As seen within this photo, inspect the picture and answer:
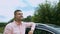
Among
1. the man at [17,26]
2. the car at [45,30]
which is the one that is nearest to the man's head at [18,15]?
the man at [17,26]

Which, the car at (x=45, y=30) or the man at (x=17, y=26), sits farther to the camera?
the car at (x=45, y=30)

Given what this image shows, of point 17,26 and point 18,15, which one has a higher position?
point 18,15

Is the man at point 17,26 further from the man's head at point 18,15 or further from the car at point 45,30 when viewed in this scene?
the car at point 45,30

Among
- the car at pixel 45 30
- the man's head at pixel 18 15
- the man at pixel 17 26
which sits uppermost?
the man's head at pixel 18 15

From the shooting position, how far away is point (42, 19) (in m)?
26.3

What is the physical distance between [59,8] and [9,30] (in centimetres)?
2162

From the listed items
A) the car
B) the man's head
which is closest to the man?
the man's head

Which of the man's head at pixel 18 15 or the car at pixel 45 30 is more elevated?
the man's head at pixel 18 15

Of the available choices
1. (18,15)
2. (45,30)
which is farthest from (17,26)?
(45,30)

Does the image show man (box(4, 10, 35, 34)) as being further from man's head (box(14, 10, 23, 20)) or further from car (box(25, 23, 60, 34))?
car (box(25, 23, 60, 34))

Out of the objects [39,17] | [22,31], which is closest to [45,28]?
[22,31]

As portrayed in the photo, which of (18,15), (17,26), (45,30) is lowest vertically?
(45,30)

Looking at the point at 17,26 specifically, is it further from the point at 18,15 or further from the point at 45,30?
the point at 45,30

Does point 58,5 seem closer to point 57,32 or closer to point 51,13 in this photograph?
point 51,13
